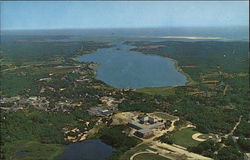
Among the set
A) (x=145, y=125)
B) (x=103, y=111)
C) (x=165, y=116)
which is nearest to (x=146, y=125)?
(x=145, y=125)

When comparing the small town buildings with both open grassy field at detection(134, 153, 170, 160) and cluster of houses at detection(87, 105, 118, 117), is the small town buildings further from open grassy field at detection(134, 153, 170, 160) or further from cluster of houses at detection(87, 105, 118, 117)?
cluster of houses at detection(87, 105, 118, 117)

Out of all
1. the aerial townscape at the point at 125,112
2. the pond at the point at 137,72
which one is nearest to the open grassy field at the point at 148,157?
the aerial townscape at the point at 125,112

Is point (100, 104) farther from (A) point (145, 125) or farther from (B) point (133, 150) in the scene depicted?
(B) point (133, 150)

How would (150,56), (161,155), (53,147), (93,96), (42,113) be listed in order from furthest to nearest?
(150,56) < (93,96) < (42,113) < (53,147) < (161,155)

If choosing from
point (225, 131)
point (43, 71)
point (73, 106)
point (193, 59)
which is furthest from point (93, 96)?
point (193, 59)

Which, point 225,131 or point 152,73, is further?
point 152,73

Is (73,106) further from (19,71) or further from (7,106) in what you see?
(19,71)

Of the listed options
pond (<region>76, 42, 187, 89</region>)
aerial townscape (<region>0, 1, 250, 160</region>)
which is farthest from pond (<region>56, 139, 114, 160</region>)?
pond (<region>76, 42, 187, 89</region>)
